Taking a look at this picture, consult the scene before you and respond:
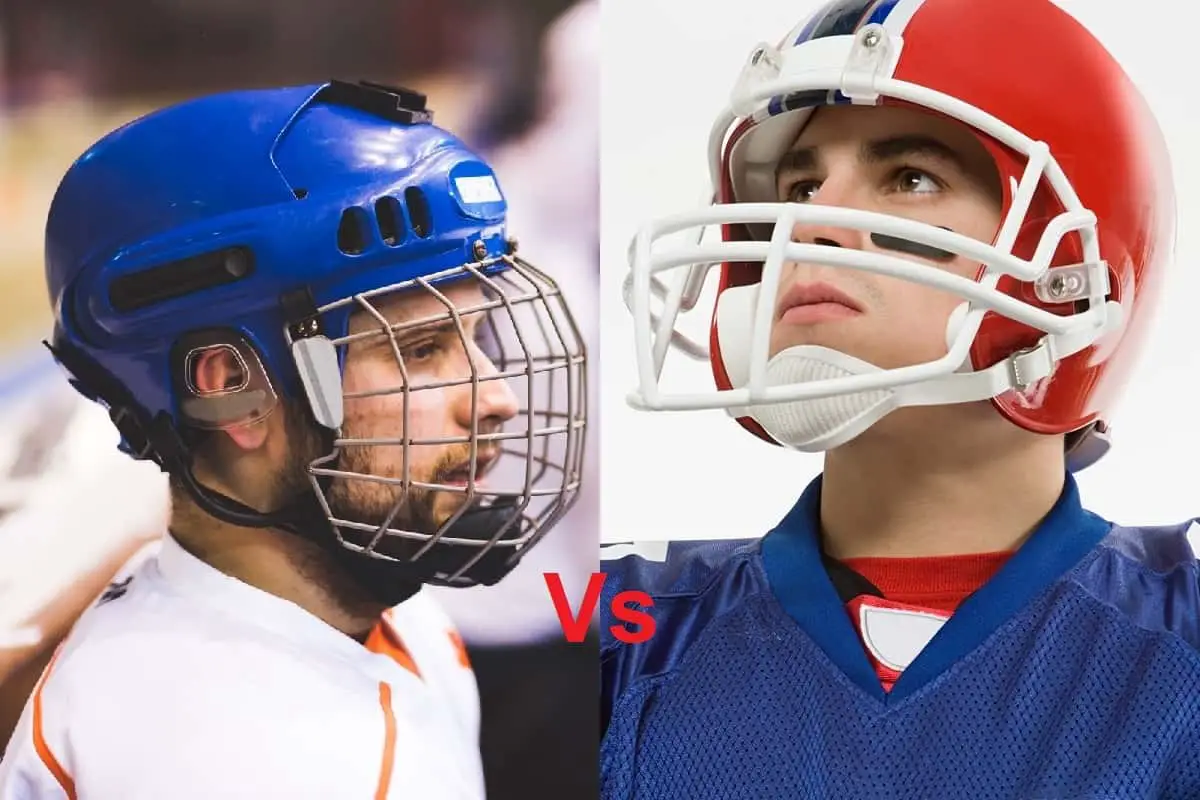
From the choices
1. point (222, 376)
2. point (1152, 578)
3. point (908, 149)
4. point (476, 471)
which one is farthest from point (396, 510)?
point (1152, 578)

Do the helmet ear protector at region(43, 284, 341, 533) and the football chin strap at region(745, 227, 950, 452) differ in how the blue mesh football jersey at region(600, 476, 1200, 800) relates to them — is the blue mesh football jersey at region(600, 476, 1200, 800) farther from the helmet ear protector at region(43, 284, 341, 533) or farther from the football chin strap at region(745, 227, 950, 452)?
the helmet ear protector at region(43, 284, 341, 533)

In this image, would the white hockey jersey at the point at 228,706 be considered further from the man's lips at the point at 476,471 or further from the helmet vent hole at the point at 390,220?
the helmet vent hole at the point at 390,220

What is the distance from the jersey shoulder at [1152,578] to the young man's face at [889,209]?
1.00 ft

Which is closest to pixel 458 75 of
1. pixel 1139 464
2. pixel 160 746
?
pixel 160 746

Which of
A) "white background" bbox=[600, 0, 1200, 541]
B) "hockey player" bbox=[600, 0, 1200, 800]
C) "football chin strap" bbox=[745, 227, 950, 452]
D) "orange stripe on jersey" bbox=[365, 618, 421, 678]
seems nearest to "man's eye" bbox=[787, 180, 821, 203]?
"hockey player" bbox=[600, 0, 1200, 800]

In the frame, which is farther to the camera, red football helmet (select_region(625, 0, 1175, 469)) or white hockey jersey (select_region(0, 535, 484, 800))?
→ white hockey jersey (select_region(0, 535, 484, 800))

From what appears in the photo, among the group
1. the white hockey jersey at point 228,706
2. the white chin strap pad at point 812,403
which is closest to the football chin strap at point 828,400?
the white chin strap pad at point 812,403

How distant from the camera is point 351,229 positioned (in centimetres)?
128

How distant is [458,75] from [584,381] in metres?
0.35

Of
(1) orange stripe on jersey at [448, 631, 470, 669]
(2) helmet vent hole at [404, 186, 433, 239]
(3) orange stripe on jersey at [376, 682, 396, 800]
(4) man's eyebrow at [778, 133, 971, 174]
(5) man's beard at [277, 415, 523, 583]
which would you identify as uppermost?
(4) man's eyebrow at [778, 133, 971, 174]

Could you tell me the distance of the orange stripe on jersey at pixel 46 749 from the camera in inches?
50.5

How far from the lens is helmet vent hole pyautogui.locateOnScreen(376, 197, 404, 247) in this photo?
1286mm

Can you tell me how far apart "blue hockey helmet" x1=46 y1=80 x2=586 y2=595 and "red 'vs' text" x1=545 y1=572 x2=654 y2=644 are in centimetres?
9

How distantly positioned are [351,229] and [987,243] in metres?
0.60
